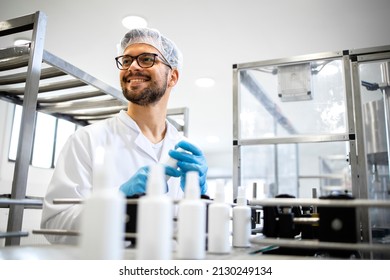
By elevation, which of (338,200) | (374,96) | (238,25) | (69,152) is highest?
(238,25)

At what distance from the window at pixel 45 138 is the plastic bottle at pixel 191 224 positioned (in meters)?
3.08

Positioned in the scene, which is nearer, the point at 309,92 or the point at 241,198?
the point at 241,198

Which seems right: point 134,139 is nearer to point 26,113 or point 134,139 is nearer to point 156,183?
point 26,113

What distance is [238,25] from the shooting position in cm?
222

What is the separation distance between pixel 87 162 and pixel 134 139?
0.20 metres

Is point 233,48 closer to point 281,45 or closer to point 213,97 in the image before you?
point 281,45

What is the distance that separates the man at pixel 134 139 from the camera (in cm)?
97

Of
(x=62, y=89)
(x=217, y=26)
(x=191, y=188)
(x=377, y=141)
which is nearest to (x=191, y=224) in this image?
(x=191, y=188)

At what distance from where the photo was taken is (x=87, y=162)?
113 cm

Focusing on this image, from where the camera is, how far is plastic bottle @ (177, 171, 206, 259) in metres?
0.54

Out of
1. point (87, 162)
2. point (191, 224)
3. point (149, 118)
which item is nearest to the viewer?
point (191, 224)

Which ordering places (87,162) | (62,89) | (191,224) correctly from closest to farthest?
(191,224) < (87,162) < (62,89)

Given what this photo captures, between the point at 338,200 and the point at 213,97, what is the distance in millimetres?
3155
